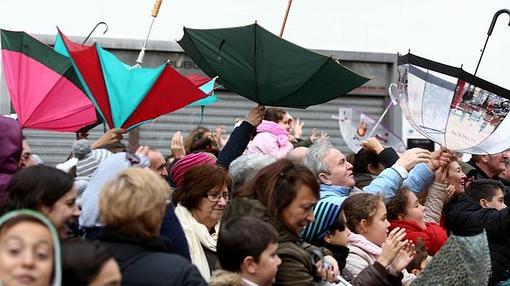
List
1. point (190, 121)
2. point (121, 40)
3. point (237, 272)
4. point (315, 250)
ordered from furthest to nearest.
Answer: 1. point (190, 121)
2. point (121, 40)
3. point (315, 250)
4. point (237, 272)

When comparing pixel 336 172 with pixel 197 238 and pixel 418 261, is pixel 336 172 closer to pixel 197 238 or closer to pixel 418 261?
pixel 418 261

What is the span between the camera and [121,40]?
1025 cm

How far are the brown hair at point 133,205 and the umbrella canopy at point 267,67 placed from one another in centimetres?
239

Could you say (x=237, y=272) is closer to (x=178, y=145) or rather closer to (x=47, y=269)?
(x=47, y=269)

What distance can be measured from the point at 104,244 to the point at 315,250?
119cm

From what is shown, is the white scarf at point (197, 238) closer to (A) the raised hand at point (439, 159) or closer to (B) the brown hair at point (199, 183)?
(B) the brown hair at point (199, 183)

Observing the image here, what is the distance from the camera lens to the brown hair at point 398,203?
6262 millimetres

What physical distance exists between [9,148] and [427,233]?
278cm

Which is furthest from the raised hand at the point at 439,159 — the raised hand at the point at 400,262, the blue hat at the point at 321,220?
the blue hat at the point at 321,220

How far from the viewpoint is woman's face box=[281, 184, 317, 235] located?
15.0 feet

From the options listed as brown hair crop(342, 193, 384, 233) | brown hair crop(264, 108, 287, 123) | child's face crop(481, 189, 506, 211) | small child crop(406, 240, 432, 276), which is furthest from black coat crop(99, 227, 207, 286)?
brown hair crop(264, 108, 287, 123)

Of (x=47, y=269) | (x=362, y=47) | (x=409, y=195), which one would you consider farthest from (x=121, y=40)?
(x=47, y=269)

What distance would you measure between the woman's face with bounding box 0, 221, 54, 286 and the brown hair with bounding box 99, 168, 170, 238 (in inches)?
14.6

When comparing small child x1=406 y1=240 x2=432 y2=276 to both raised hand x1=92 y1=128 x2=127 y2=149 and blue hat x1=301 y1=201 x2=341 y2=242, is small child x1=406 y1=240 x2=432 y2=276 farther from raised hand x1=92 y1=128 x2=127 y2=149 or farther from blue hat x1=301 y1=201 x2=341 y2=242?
raised hand x1=92 y1=128 x2=127 y2=149
